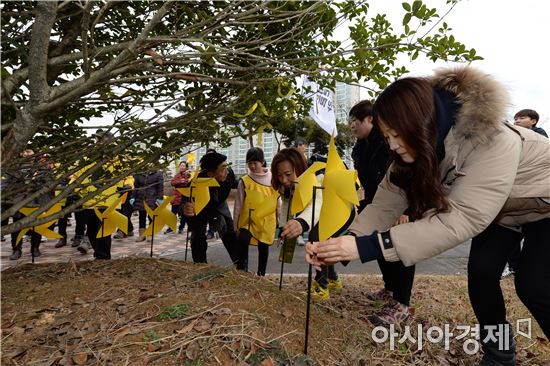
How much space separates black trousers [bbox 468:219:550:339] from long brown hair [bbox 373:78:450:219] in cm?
51

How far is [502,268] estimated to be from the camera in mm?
1873

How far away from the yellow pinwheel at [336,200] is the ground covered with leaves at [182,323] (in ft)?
1.77

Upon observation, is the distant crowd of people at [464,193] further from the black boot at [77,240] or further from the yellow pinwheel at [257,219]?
the black boot at [77,240]

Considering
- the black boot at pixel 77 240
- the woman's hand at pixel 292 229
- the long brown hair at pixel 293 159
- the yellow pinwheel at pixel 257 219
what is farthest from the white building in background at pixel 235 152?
the black boot at pixel 77 240

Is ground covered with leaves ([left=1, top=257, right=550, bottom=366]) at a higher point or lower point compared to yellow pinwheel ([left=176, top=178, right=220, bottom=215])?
lower

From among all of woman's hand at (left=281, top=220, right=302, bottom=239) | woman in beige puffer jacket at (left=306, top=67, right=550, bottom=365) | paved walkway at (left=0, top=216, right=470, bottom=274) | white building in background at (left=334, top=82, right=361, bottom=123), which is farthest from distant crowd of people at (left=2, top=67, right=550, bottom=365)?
white building in background at (left=334, top=82, right=361, bottom=123)

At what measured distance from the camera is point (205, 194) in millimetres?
3480

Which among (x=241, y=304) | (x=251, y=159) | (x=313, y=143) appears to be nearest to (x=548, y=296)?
(x=241, y=304)

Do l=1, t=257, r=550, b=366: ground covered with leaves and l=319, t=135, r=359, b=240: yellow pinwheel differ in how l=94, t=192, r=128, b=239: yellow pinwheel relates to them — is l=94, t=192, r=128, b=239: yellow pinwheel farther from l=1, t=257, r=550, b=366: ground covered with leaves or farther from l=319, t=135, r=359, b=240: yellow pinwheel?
l=319, t=135, r=359, b=240: yellow pinwheel

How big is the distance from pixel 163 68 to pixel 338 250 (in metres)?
1.23

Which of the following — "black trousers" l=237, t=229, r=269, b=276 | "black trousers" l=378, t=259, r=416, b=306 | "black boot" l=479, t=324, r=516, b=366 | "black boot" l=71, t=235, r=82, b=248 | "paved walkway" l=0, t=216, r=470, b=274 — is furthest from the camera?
"black boot" l=71, t=235, r=82, b=248

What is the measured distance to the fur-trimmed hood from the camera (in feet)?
4.96

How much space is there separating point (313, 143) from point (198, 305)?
24.4 meters

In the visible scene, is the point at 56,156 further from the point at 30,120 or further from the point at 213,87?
the point at 213,87
